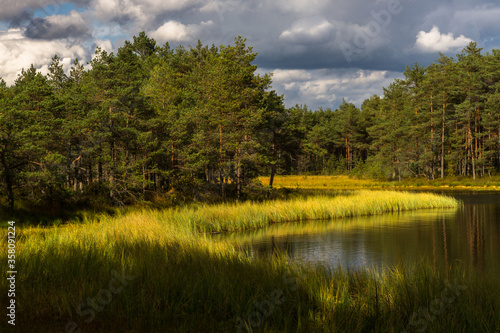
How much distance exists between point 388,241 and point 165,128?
60.5ft

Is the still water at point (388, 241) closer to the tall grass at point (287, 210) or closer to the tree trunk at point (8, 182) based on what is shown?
the tall grass at point (287, 210)

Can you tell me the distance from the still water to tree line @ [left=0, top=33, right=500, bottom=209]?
9170mm

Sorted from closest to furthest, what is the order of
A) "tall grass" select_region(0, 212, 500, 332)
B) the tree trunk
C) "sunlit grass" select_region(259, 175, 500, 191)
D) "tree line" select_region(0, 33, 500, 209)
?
1. "tall grass" select_region(0, 212, 500, 332)
2. the tree trunk
3. "tree line" select_region(0, 33, 500, 209)
4. "sunlit grass" select_region(259, 175, 500, 191)

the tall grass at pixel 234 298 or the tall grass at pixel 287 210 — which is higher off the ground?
the tall grass at pixel 234 298

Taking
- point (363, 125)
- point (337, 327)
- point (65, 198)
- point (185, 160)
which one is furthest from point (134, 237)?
point (363, 125)

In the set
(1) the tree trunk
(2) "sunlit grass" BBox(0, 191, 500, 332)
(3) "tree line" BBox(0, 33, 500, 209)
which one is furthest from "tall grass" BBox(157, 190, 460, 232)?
(2) "sunlit grass" BBox(0, 191, 500, 332)

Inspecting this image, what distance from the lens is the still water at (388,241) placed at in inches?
671

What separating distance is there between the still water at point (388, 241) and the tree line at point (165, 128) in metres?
9.17

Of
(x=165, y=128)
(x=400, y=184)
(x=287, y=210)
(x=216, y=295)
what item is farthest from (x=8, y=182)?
(x=400, y=184)

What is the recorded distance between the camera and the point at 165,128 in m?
33.1

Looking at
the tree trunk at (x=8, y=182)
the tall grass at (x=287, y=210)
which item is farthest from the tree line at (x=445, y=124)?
the tree trunk at (x=8, y=182)

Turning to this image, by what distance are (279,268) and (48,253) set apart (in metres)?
5.49

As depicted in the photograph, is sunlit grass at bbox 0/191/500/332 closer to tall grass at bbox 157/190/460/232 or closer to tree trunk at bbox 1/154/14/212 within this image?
tall grass at bbox 157/190/460/232

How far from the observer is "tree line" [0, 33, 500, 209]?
2339cm
